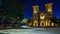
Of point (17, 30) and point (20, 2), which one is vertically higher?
point (20, 2)

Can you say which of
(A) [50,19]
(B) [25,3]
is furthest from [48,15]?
(B) [25,3]

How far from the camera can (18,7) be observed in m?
8.42

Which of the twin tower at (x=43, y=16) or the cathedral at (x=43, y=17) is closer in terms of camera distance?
the cathedral at (x=43, y=17)

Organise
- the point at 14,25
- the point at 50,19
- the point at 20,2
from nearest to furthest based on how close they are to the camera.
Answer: the point at 20,2
the point at 14,25
the point at 50,19

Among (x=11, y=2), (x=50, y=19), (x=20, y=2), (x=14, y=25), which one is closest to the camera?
(x=11, y=2)

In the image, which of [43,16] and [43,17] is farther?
[43,16]

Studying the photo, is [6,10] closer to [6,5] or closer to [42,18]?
Result: [6,5]

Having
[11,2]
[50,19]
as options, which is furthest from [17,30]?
[50,19]

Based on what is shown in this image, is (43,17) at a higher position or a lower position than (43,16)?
lower

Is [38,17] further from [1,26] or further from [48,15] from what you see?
[1,26]

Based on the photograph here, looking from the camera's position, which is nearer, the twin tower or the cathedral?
the cathedral

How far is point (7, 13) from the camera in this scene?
8.27 metres

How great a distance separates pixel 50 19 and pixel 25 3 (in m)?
15.1

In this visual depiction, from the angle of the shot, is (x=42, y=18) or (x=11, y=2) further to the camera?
(x=42, y=18)
